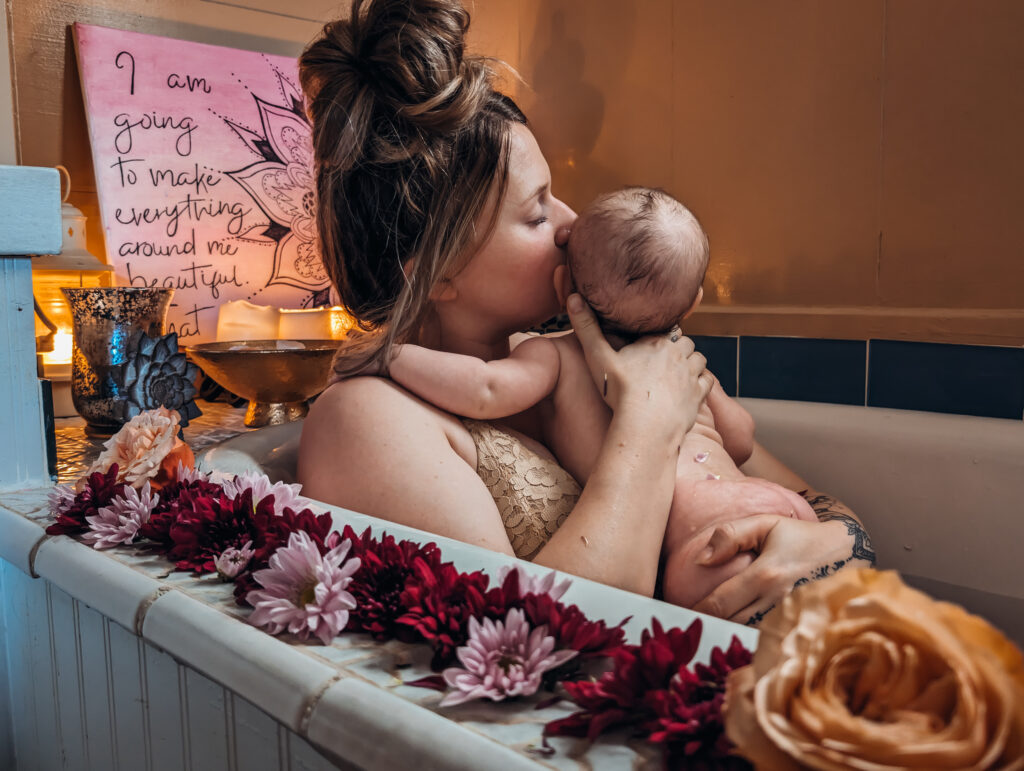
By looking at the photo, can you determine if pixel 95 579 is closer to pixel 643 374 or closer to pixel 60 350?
pixel 643 374

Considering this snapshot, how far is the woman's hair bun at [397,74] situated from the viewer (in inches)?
40.1

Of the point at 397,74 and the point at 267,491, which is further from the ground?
the point at 397,74

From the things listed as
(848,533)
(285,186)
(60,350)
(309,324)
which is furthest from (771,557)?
(285,186)

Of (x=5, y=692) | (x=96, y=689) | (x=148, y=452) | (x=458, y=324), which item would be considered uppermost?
(x=458, y=324)

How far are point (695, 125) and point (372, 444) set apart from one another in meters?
1.35

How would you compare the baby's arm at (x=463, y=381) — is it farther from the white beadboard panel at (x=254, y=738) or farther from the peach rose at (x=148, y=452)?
the white beadboard panel at (x=254, y=738)

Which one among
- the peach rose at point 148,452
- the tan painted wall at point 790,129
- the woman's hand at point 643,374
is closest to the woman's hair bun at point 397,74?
the woman's hand at point 643,374

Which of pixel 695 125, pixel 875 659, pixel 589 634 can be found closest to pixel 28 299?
pixel 589 634

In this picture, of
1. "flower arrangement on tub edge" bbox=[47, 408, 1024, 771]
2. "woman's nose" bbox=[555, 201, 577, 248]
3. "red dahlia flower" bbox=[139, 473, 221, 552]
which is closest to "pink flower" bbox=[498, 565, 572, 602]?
"flower arrangement on tub edge" bbox=[47, 408, 1024, 771]

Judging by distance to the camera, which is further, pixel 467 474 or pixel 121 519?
pixel 467 474

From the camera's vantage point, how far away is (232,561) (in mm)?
699

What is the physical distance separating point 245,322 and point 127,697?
128cm

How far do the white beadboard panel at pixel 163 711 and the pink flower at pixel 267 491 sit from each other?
17 centimetres

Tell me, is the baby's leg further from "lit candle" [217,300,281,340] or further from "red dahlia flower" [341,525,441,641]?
"lit candle" [217,300,281,340]
